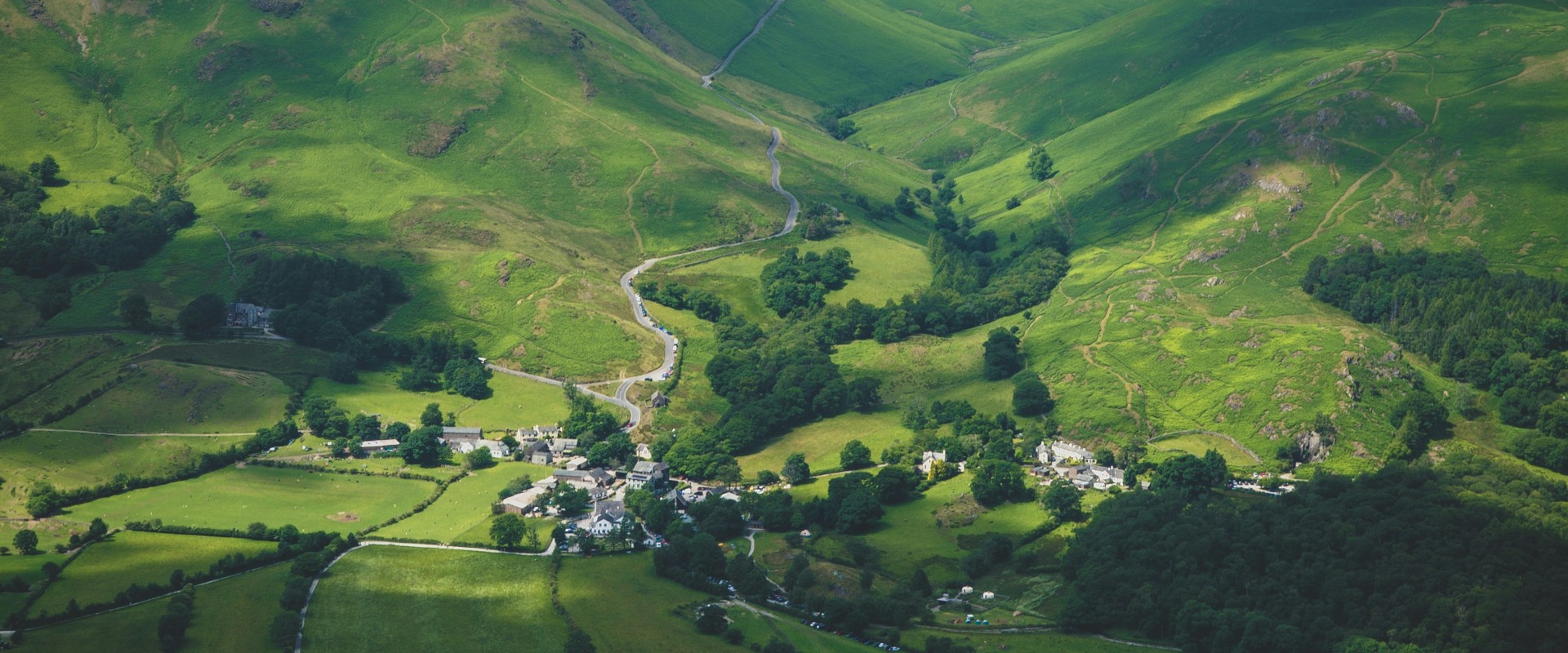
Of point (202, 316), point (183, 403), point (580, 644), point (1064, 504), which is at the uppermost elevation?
point (202, 316)

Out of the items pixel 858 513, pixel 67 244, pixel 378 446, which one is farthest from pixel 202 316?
pixel 858 513

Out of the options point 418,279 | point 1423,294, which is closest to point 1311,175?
point 1423,294

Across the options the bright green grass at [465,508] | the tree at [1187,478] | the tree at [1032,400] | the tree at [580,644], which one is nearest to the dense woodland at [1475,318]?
the tree at [1187,478]

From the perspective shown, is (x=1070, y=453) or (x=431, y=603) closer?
(x=431, y=603)

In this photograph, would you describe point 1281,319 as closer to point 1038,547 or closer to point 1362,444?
point 1362,444

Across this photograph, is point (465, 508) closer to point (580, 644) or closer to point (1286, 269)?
point (580, 644)

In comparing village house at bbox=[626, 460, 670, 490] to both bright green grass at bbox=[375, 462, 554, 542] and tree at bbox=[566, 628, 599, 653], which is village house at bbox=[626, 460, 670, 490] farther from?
tree at bbox=[566, 628, 599, 653]

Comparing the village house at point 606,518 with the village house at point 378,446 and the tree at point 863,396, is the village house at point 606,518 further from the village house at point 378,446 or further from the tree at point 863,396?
the tree at point 863,396

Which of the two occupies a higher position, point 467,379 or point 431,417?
point 467,379
